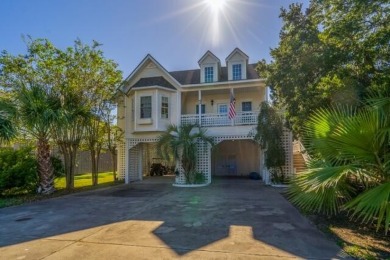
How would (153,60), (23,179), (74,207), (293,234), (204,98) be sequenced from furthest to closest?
(204,98)
(153,60)
(23,179)
(74,207)
(293,234)

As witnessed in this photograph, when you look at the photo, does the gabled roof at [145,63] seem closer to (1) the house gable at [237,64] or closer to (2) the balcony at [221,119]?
(2) the balcony at [221,119]

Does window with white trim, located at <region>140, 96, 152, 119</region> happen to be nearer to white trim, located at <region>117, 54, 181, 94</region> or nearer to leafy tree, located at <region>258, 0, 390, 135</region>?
white trim, located at <region>117, 54, 181, 94</region>

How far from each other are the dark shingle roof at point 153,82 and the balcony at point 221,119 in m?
2.41

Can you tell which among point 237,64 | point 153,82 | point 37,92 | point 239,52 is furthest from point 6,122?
point 239,52

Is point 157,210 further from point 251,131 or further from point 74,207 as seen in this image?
point 251,131

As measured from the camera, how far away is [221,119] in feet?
57.5

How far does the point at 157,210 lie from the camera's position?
9117 millimetres

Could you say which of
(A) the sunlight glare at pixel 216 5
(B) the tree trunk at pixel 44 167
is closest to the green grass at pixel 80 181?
(B) the tree trunk at pixel 44 167

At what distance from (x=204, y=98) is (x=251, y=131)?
5.44 meters

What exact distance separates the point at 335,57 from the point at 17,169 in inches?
540

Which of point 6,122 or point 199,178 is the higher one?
point 6,122

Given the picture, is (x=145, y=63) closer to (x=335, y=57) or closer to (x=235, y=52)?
(x=235, y=52)

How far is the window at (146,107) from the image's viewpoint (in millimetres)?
17344

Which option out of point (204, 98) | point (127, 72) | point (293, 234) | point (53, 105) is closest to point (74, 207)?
point (53, 105)
